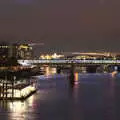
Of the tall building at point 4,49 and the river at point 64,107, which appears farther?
the tall building at point 4,49

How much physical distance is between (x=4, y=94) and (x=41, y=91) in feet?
21.2

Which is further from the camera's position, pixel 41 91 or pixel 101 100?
pixel 41 91

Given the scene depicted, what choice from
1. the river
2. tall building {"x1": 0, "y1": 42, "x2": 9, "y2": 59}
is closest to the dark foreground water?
the river

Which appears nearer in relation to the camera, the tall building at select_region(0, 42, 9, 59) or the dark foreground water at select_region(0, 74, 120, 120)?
the dark foreground water at select_region(0, 74, 120, 120)

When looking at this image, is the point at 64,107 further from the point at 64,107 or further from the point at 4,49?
the point at 4,49

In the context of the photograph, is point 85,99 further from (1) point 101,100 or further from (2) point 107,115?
(2) point 107,115

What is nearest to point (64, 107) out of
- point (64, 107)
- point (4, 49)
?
point (64, 107)

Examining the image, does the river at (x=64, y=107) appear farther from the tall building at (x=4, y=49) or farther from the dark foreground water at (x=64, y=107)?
the tall building at (x=4, y=49)

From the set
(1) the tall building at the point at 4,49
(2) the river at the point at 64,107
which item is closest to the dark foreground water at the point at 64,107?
(2) the river at the point at 64,107

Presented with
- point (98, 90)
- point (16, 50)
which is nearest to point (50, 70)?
point (16, 50)

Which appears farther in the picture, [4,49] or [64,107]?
[4,49]

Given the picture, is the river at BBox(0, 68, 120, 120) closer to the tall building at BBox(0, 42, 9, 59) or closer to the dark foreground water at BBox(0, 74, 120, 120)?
the dark foreground water at BBox(0, 74, 120, 120)

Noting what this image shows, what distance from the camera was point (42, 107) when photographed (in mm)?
28109

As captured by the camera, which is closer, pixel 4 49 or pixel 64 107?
pixel 64 107
